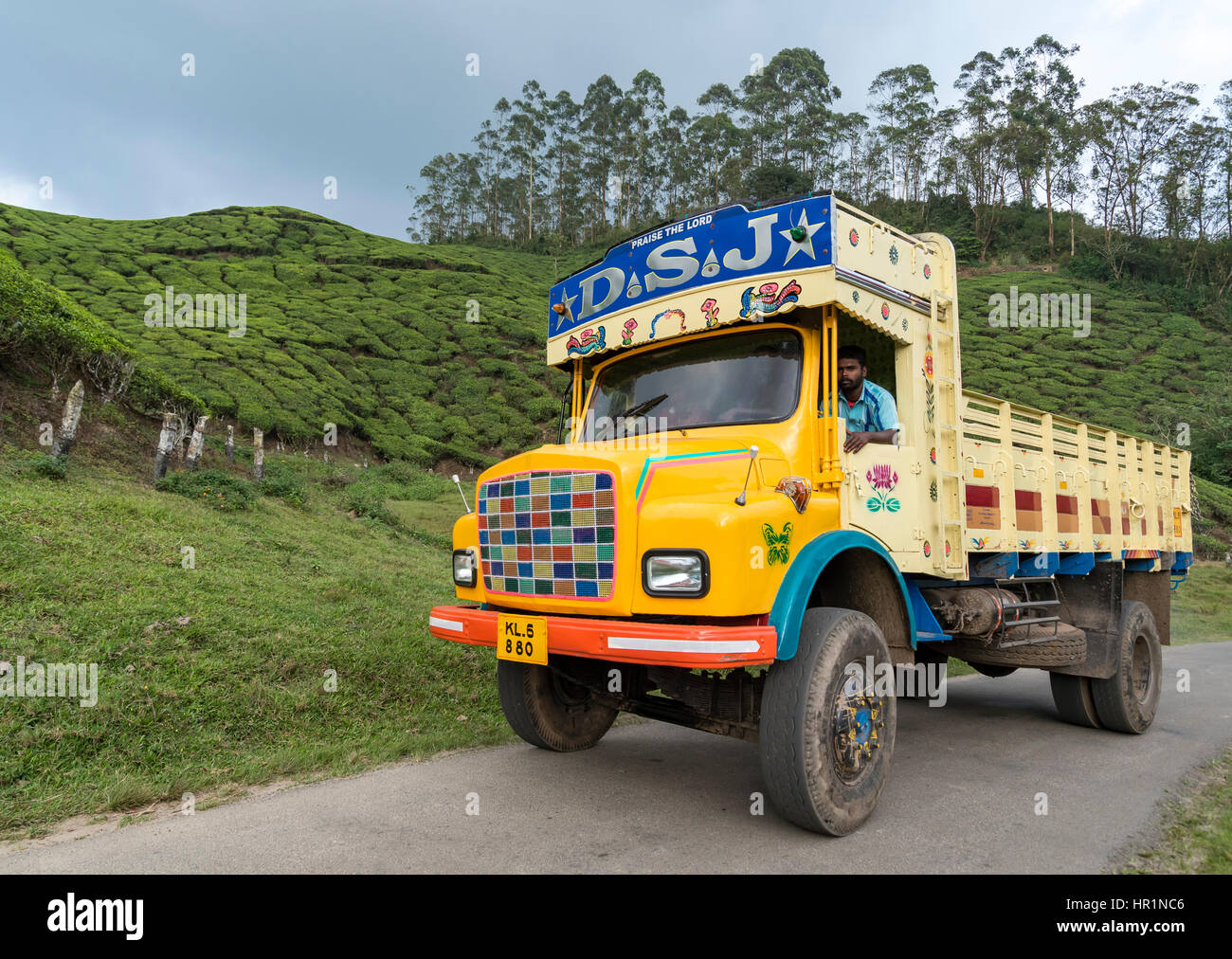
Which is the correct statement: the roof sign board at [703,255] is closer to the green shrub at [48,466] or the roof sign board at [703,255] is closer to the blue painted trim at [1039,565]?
the blue painted trim at [1039,565]

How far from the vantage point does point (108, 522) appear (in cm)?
813

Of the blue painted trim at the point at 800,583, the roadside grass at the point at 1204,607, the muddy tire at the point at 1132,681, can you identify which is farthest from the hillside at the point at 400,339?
the muddy tire at the point at 1132,681

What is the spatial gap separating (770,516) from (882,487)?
1.25 m

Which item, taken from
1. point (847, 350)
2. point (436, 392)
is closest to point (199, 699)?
point (847, 350)

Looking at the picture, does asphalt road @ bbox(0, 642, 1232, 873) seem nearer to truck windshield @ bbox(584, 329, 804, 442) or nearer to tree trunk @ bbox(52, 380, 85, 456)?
truck windshield @ bbox(584, 329, 804, 442)

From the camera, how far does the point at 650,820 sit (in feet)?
13.8

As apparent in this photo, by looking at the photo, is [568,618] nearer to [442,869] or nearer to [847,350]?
[442,869]

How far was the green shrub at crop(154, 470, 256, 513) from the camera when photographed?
1122cm

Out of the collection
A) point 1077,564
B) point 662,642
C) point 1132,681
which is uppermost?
point 1077,564

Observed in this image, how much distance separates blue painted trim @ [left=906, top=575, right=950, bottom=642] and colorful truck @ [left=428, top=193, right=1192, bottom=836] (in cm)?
2

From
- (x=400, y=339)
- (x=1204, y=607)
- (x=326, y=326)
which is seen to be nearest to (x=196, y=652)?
(x=1204, y=607)

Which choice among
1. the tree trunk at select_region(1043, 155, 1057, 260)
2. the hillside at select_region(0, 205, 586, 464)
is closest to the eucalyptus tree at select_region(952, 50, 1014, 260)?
the tree trunk at select_region(1043, 155, 1057, 260)

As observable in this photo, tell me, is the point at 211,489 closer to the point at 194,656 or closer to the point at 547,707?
the point at 194,656

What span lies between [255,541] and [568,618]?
698cm
